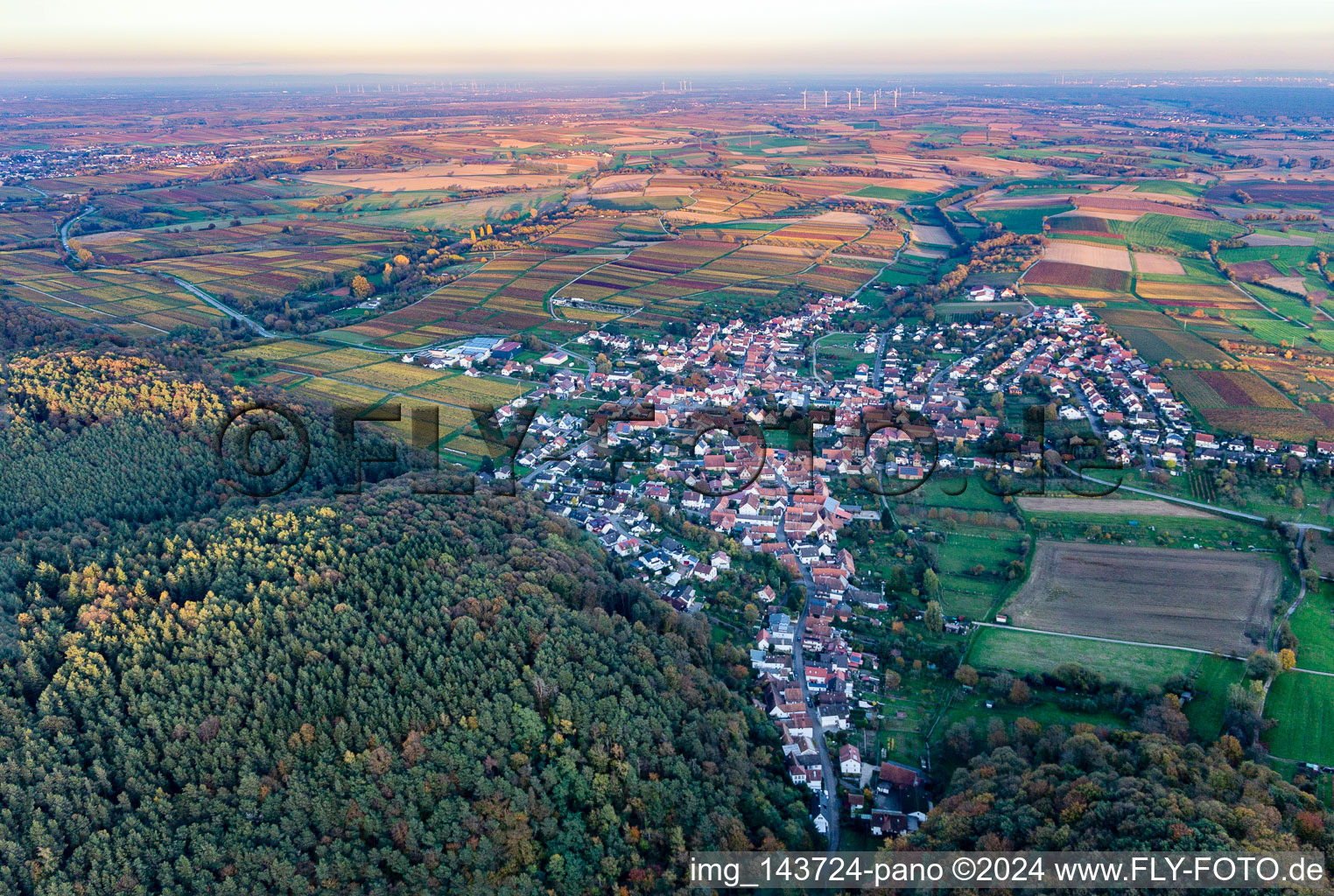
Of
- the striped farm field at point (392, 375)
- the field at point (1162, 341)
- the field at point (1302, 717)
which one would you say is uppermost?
the field at point (1162, 341)

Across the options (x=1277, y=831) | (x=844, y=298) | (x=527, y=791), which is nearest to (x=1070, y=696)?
(x=1277, y=831)

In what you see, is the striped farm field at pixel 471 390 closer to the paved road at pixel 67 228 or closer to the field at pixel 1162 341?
the field at pixel 1162 341

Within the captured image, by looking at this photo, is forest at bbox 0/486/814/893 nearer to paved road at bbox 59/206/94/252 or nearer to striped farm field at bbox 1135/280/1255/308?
striped farm field at bbox 1135/280/1255/308

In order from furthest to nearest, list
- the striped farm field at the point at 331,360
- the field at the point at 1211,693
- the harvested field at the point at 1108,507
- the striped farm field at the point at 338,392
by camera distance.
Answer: the striped farm field at the point at 331,360 < the striped farm field at the point at 338,392 < the harvested field at the point at 1108,507 < the field at the point at 1211,693

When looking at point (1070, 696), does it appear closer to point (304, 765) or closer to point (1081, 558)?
point (1081, 558)

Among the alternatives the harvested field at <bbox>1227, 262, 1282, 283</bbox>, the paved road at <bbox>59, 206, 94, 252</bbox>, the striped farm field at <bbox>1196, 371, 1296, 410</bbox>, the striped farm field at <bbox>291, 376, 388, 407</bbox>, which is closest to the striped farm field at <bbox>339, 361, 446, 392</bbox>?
the striped farm field at <bbox>291, 376, 388, 407</bbox>

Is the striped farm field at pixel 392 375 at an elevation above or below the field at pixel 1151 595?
above

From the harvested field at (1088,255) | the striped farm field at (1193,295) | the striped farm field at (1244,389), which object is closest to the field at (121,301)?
the striped farm field at (1244,389)
